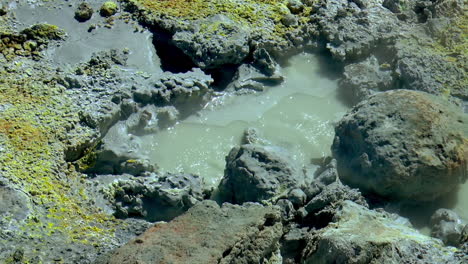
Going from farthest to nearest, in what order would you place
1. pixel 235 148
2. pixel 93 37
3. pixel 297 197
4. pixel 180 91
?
pixel 93 37, pixel 180 91, pixel 235 148, pixel 297 197

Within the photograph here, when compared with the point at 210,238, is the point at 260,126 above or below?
below

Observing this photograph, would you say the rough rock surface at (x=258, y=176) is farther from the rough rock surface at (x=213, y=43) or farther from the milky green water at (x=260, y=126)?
the rough rock surface at (x=213, y=43)

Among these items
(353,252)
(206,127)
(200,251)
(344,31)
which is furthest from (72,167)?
(344,31)

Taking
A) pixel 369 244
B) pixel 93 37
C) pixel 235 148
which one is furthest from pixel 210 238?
pixel 93 37

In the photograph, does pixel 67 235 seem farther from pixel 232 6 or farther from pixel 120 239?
pixel 232 6

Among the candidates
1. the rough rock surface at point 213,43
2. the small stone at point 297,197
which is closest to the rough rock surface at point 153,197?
the small stone at point 297,197

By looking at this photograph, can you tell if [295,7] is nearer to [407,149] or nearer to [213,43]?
[213,43]
